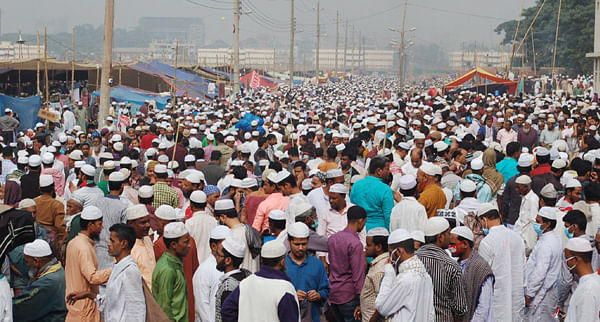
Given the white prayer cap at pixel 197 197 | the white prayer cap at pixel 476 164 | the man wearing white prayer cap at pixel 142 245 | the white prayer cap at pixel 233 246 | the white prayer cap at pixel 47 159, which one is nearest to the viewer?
the white prayer cap at pixel 233 246

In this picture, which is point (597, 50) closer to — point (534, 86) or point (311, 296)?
point (534, 86)

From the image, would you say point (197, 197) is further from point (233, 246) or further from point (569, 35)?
point (569, 35)

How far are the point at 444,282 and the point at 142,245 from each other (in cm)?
234

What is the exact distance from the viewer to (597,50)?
100ft

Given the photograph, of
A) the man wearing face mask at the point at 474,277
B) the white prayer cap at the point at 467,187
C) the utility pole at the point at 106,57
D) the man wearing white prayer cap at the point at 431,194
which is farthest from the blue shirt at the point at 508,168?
the utility pole at the point at 106,57

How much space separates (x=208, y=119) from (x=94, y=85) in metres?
17.9

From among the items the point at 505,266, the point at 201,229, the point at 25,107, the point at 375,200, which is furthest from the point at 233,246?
the point at 25,107

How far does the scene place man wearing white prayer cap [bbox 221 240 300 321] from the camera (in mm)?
4492

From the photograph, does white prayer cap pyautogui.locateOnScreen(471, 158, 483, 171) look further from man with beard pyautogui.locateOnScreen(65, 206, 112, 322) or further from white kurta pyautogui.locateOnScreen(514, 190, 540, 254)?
man with beard pyautogui.locateOnScreen(65, 206, 112, 322)

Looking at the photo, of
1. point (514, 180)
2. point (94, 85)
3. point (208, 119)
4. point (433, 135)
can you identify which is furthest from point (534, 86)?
point (514, 180)

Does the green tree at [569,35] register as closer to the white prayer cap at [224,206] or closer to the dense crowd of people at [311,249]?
the dense crowd of people at [311,249]

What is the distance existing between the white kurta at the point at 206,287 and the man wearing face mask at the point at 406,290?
114 cm

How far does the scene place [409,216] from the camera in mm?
7031

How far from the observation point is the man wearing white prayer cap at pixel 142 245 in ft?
20.1
